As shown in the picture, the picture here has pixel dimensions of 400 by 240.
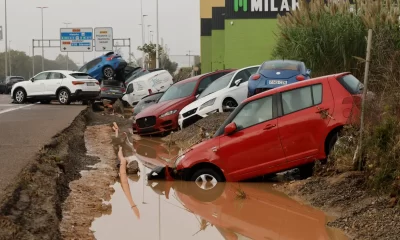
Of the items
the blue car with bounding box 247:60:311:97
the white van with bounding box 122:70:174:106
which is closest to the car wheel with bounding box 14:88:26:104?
the white van with bounding box 122:70:174:106

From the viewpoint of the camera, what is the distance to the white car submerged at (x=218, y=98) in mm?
18688

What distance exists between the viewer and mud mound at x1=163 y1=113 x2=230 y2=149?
55.5 feet

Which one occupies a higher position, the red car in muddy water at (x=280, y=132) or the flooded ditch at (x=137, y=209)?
the red car in muddy water at (x=280, y=132)

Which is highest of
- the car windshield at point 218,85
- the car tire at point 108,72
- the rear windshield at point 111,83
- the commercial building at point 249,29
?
the commercial building at point 249,29

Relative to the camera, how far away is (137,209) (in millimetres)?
10203

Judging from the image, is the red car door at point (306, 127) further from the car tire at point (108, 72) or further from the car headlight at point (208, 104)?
the car tire at point (108, 72)

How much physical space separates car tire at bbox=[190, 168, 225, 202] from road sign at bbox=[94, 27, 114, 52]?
50.1 metres

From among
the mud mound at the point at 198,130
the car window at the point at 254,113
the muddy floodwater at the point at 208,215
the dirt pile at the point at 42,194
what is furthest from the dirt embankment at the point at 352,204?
the mud mound at the point at 198,130

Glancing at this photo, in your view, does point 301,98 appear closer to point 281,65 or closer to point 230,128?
point 230,128

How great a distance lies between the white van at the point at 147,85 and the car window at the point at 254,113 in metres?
18.8

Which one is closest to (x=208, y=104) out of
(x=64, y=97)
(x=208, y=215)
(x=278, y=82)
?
(x=278, y=82)

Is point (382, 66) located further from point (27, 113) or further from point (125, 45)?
point (125, 45)

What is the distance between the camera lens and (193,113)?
62.8ft

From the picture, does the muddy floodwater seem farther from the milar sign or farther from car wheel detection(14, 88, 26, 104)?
the milar sign
